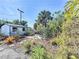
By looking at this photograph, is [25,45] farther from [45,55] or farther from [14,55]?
[45,55]

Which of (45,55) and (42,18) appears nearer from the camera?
(45,55)

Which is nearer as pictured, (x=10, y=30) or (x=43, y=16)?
(x=10, y=30)

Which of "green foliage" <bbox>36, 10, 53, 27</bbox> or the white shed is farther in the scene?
"green foliage" <bbox>36, 10, 53, 27</bbox>

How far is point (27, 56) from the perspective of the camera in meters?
18.1

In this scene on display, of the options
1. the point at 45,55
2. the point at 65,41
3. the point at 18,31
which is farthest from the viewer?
the point at 18,31

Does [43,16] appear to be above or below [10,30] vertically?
above

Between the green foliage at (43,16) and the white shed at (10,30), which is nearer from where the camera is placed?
the white shed at (10,30)

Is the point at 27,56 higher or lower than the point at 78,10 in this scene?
lower

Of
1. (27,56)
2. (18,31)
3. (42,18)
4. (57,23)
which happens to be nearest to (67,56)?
(27,56)

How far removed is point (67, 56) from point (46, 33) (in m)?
22.0

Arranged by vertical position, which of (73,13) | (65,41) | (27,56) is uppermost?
(73,13)

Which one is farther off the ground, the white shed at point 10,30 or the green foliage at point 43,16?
the green foliage at point 43,16

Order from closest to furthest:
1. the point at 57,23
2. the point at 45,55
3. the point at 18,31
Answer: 1. the point at 45,55
2. the point at 57,23
3. the point at 18,31

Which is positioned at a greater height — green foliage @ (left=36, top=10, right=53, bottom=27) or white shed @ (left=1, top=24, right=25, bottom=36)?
green foliage @ (left=36, top=10, right=53, bottom=27)
